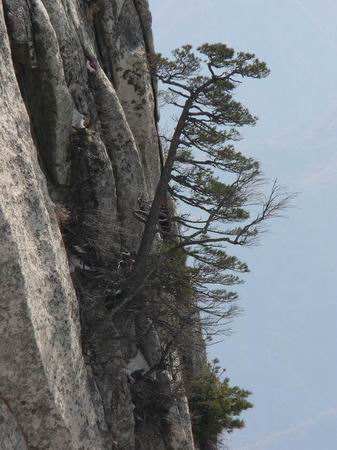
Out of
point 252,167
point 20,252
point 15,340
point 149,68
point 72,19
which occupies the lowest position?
point 15,340

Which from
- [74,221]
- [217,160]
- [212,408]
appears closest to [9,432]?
[74,221]

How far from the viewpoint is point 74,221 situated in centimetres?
2194

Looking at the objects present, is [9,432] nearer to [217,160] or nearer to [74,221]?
[74,221]

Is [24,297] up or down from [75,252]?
down

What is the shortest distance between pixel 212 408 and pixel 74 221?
937 cm

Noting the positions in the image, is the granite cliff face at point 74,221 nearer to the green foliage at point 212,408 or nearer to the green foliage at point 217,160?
the green foliage at point 217,160

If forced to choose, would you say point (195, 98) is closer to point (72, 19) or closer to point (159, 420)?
point (72, 19)

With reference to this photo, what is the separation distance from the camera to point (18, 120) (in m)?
17.3

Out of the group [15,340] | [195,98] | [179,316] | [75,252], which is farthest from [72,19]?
[15,340]

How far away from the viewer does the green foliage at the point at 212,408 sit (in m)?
27.9

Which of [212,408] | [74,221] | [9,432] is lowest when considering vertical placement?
[9,432]

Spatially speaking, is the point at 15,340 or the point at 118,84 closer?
the point at 15,340

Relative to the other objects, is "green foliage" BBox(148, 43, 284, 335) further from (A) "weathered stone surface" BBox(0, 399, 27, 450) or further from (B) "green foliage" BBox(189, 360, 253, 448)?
(A) "weathered stone surface" BBox(0, 399, 27, 450)

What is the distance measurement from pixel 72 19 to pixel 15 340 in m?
10.4
